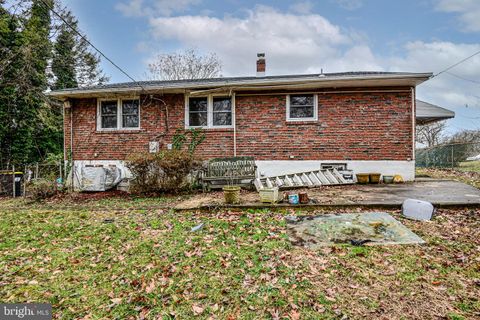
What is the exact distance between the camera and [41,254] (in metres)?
3.81

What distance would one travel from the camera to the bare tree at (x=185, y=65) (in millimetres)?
22828

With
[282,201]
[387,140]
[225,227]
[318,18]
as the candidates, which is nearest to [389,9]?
[318,18]

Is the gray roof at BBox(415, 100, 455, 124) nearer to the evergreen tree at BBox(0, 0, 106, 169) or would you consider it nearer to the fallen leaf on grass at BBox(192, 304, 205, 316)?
the fallen leaf on grass at BBox(192, 304, 205, 316)

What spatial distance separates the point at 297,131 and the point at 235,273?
6.74 metres

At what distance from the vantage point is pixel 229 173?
8219 mm

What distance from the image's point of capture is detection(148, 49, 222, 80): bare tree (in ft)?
74.9

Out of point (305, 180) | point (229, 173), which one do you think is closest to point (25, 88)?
point (229, 173)

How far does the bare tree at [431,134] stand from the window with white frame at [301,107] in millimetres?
20370

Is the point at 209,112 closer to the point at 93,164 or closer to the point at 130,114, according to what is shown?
the point at 130,114

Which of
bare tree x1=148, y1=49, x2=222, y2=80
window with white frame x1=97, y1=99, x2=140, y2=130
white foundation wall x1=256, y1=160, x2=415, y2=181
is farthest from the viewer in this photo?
bare tree x1=148, y1=49, x2=222, y2=80

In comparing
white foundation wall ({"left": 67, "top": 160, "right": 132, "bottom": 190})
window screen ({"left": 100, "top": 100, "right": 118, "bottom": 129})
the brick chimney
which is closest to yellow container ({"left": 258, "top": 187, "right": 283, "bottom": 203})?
white foundation wall ({"left": 67, "top": 160, "right": 132, "bottom": 190})

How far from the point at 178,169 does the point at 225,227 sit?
12.5 ft

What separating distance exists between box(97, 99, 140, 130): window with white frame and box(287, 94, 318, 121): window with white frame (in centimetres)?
576
